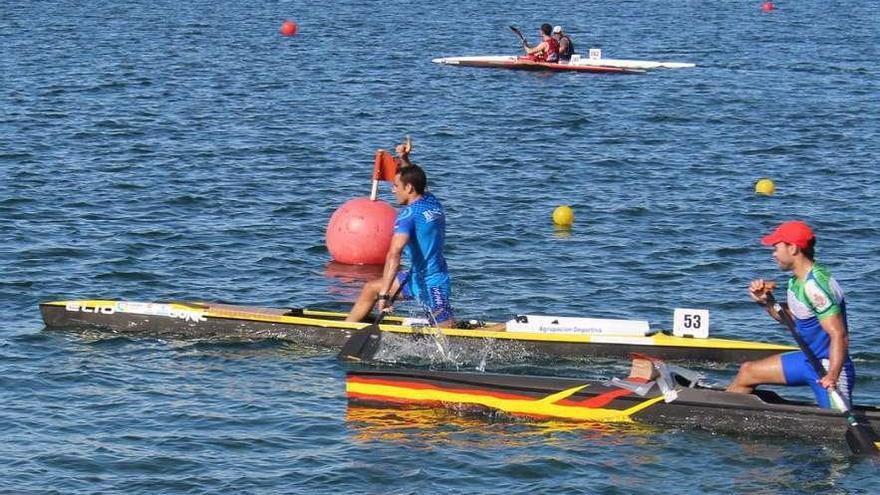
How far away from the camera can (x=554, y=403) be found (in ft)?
41.9

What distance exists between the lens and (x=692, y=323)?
48.1 feet

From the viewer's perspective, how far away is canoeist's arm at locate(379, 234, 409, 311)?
1411cm

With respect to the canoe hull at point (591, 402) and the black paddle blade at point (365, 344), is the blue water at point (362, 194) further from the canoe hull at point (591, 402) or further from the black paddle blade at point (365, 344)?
the black paddle blade at point (365, 344)

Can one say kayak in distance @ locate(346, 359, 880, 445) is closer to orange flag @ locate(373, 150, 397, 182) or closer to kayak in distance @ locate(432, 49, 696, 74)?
orange flag @ locate(373, 150, 397, 182)

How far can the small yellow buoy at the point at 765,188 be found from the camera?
2347 cm

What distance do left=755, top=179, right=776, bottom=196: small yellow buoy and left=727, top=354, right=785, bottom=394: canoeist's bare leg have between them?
11.4 m

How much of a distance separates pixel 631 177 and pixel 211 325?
11.1 m

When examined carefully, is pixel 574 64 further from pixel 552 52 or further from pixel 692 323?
pixel 692 323

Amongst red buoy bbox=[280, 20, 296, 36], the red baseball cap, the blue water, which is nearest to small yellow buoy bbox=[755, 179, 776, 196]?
the blue water

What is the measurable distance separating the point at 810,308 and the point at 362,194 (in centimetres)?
1261

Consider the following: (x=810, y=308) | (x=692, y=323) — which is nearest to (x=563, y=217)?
(x=692, y=323)

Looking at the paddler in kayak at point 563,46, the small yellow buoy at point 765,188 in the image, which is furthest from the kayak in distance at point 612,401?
the paddler in kayak at point 563,46

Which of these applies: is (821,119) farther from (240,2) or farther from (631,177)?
(240,2)

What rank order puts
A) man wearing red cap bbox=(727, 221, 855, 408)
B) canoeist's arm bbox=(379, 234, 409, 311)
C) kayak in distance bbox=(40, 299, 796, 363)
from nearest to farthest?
1. man wearing red cap bbox=(727, 221, 855, 408)
2. canoeist's arm bbox=(379, 234, 409, 311)
3. kayak in distance bbox=(40, 299, 796, 363)
